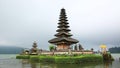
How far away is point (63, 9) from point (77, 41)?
13.9 metres

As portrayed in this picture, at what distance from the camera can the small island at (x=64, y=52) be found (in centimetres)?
5572

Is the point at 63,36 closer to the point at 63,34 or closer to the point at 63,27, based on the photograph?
the point at 63,34

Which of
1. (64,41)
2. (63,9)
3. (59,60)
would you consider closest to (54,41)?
(64,41)

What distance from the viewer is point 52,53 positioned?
64.7 meters

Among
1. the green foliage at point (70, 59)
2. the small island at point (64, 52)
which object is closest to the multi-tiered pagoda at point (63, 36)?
the small island at point (64, 52)

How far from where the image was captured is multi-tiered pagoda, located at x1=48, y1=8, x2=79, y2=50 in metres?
72.7

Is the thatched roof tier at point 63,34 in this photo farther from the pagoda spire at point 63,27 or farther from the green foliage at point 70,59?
the green foliage at point 70,59

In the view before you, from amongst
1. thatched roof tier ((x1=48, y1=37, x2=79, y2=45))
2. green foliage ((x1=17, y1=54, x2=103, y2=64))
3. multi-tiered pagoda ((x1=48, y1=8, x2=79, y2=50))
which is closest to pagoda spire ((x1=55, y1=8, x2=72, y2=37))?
multi-tiered pagoda ((x1=48, y1=8, x2=79, y2=50))

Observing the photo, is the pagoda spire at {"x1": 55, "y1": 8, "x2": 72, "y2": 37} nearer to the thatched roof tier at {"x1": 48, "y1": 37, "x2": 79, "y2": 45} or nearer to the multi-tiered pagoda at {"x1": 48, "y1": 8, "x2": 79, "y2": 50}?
the multi-tiered pagoda at {"x1": 48, "y1": 8, "x2": 79, "y2": 50}

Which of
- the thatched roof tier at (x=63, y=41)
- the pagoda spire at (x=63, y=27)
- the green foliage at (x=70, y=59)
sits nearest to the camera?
the green foliage at (x=70, y=59)

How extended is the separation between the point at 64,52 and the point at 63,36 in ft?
45.1

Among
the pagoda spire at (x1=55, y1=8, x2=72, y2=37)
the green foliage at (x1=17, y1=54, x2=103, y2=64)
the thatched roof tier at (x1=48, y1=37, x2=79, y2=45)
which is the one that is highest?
the pagoda spire at (x1=55, y1=8, x2=72, y2=37)

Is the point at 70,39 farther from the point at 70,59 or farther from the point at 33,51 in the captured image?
the point at 33,51

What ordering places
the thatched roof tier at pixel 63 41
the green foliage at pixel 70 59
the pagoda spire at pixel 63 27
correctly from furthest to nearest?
the pagoda spire at pixel 63 27, the thatched roof tier at pixel 63 41, the green foliage at pixel 70 59
